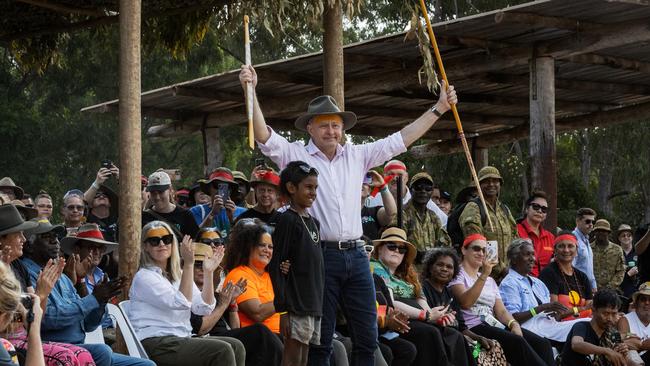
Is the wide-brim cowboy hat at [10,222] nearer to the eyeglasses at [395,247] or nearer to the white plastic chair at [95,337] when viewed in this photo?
the white plastic chair at [95,337]

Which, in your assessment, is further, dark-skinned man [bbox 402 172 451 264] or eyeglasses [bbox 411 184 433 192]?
eyeglasses [bbox 411 184 433 192]

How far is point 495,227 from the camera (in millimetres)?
11820

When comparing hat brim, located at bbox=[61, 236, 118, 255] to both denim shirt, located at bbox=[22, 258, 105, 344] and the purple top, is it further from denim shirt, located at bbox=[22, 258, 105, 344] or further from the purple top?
the purple top

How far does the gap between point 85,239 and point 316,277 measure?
232 centimetres

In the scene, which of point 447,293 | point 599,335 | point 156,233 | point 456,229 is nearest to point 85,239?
point 156,233

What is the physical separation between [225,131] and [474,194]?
16.8 meters

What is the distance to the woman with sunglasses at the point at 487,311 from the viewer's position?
34.6 ft

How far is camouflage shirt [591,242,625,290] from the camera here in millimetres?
14492

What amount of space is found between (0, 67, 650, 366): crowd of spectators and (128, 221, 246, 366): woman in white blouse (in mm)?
10

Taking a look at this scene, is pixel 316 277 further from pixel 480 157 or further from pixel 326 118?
pixel 480 157

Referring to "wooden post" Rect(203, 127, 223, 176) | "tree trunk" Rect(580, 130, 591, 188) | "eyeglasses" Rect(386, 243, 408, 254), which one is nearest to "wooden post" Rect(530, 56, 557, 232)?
"eyeglasses" Rect(386, 243, 408, 254)

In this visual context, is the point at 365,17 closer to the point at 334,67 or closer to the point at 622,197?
the point at 622,197

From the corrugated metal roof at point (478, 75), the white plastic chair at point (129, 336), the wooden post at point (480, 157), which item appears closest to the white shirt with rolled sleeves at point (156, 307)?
the white plastic chair at point (129, 336)

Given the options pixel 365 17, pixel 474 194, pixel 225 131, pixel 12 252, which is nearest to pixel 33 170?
pixel 225 131
